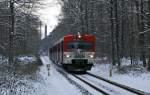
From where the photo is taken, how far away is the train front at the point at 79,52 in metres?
30.0

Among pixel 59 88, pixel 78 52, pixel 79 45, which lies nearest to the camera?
pixel 59 88

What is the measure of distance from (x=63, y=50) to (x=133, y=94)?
15.7 meters

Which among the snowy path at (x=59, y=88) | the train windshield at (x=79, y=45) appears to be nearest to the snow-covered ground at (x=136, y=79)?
the snowy path at (x=59, y=88)

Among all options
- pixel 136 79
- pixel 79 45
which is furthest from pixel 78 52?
pixel 136 79

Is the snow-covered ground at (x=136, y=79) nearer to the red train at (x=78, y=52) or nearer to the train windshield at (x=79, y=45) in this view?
the red train at (x=78, y=52)

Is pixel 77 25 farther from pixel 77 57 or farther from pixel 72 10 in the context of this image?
pixel 77 57

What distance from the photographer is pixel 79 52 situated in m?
30.2

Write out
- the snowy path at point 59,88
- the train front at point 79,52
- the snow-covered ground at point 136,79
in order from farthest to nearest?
the train front at point 79,52 → the snow-covered ground at point 136,79 → the snowy path at point 59,88

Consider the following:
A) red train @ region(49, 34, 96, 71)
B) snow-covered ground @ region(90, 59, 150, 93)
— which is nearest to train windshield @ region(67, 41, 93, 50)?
red train @ region(49, 34, 96, 71)

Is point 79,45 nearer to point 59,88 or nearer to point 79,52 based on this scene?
point 79,52

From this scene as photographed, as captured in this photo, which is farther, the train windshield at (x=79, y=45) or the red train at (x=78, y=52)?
the train windshield at (x=79, y=45)

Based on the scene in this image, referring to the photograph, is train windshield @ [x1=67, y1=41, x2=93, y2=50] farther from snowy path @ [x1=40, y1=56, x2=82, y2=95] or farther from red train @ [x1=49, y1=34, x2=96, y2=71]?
snowy path @ [x1=40, y1=56, x2=82, y2=95]

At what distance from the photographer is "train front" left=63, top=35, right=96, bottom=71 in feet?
98.4

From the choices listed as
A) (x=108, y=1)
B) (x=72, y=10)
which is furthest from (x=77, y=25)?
(x=108, y=1)
